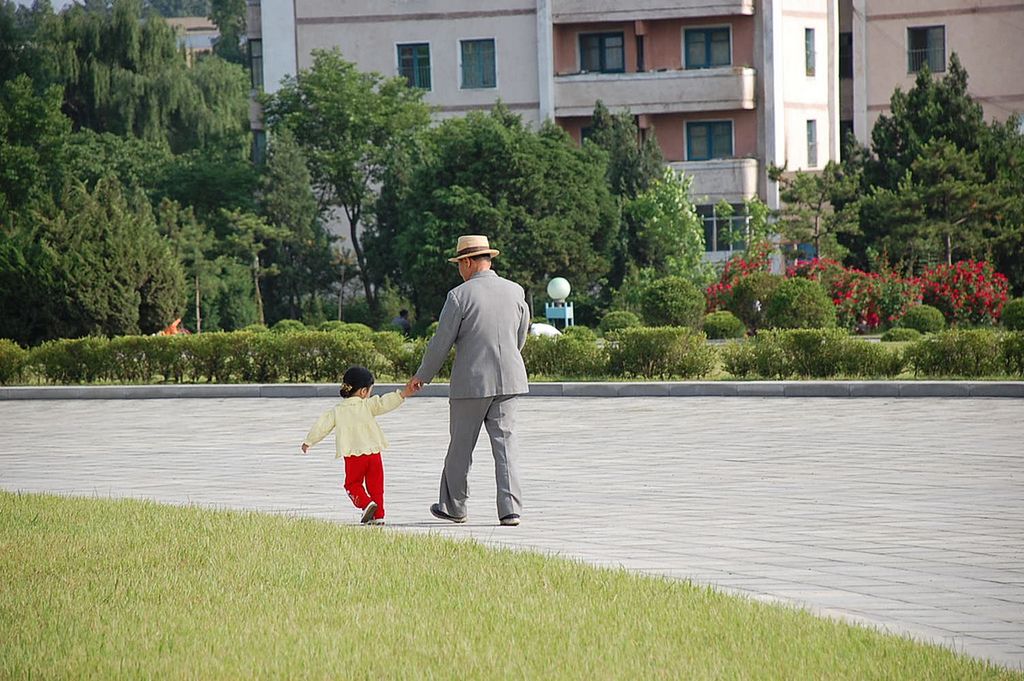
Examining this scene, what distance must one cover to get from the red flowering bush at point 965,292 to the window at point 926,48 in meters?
22.9

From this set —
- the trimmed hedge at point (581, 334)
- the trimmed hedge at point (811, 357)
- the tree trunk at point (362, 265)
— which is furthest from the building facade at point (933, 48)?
the trimmed hedge at point (811, 357)

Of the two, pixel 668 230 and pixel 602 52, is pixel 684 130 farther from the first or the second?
pixel 668 230

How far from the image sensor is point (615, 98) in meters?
51.2

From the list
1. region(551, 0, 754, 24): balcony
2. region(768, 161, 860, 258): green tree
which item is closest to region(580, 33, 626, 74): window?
region(551, 0, 754, 24): balcony

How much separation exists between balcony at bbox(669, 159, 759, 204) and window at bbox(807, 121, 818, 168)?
4.54m

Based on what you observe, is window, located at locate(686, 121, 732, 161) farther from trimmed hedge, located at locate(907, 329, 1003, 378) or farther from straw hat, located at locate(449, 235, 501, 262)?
straw hat, located at locate(449, 235, 501, 262)

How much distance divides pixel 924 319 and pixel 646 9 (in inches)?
870

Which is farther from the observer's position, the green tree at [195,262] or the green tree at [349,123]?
the green tree at [349,123]

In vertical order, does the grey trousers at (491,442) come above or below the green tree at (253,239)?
below

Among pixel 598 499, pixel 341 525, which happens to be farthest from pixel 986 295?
pixel 341 525

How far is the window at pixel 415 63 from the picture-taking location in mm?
53594

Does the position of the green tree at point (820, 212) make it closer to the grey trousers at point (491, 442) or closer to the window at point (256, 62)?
the window at point (256, 62)

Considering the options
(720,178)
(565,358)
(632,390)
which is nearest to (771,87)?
(720,178)

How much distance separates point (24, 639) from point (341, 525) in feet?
11.2
